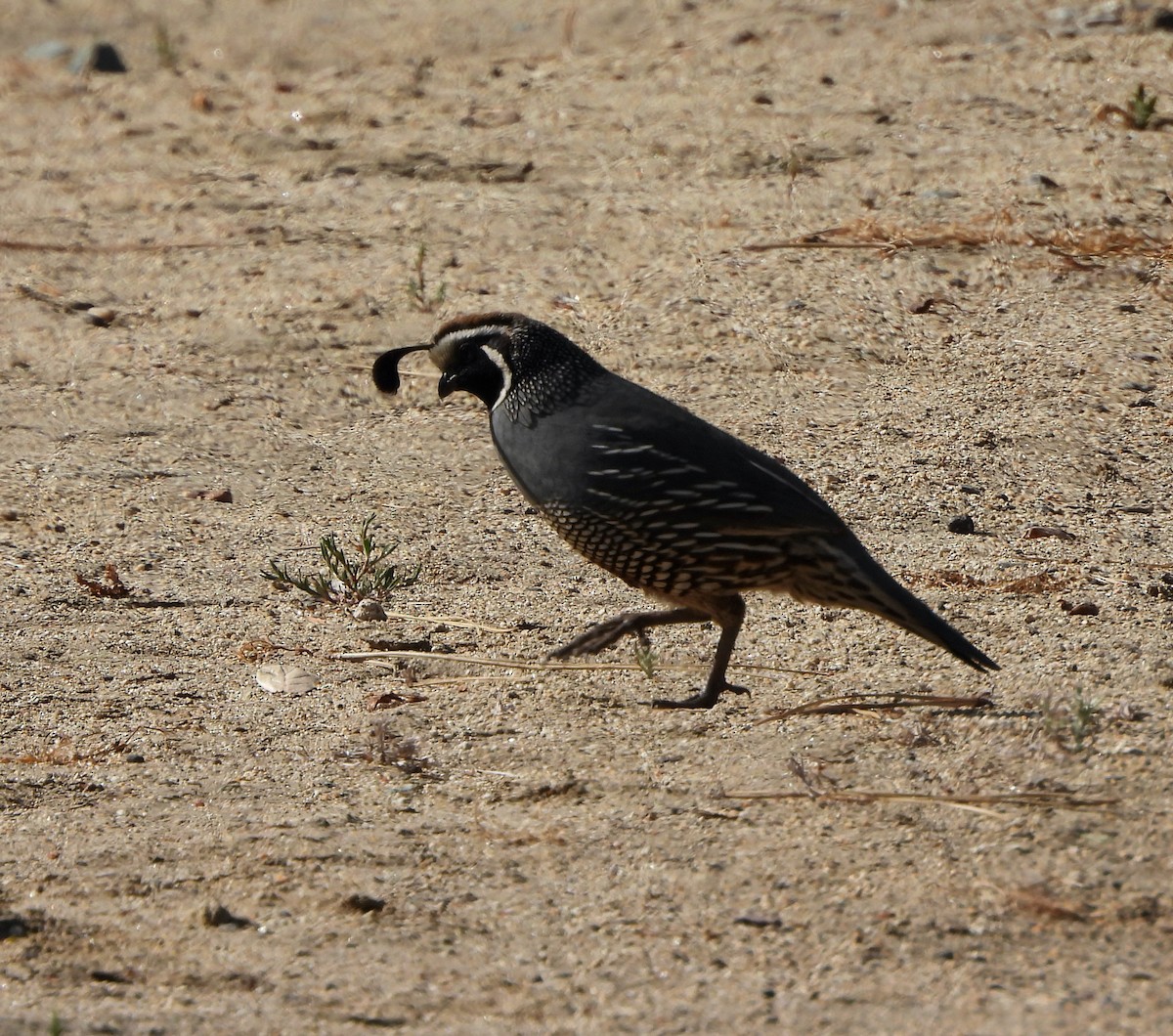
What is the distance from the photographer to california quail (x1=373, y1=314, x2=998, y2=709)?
4.71 metres

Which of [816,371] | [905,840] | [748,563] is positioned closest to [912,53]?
[816,371]

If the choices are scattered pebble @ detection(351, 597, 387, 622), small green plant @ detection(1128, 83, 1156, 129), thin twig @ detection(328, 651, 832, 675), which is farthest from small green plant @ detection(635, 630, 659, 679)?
small green plant @ detection(1128, 83, 1156, 129)

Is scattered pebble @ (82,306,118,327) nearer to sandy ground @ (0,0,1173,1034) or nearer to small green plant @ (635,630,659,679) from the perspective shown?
sandy ground @ (0,0,1173,1034)

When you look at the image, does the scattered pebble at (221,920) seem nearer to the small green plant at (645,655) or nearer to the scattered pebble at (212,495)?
the small green plant at (645,655)

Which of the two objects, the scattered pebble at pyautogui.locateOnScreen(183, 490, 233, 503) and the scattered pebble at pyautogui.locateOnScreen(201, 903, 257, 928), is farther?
the scattered pebble at pyautogui.locateOnScreen(183, 490, 233, 503)

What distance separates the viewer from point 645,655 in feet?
16.1

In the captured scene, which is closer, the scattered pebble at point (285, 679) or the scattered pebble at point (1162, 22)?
the scattered pebble at point (285, 679)

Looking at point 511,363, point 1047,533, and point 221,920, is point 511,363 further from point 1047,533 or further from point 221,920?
point 221,920

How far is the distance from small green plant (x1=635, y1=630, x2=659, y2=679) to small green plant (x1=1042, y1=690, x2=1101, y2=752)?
1.12 m

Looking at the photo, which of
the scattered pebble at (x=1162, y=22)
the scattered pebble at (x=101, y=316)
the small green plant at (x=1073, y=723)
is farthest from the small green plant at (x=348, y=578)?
the scattered pebble at (x=1162, y=22)

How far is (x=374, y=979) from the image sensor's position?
11.1 ft

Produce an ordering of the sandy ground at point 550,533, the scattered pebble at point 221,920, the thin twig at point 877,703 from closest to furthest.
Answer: the sandy ground at point 550,533, the scattered pebble at point 221,920, the thin twig at point 877,703

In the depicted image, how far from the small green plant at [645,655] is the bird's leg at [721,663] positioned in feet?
0.31

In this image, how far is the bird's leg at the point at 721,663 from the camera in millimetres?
4730
